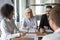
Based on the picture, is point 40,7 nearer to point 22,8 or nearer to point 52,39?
point 22,8

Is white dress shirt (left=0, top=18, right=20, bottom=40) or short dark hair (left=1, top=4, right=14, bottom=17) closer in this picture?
white dress shirt (left=0, top=18, right=20, bottom=40)

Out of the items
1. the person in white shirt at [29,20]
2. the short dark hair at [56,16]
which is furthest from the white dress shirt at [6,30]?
the short dark hair at [56,16]

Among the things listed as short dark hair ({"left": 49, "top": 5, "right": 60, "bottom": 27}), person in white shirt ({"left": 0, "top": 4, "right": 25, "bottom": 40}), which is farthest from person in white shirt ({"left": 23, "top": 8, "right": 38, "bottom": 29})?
short dark hair ({"left": 49, "top": 5, "right": 60, "bottom": 27})

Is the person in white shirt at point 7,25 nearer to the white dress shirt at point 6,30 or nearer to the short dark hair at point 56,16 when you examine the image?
the white dress shirt at point 6,30

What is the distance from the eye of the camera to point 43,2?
5.64 meters

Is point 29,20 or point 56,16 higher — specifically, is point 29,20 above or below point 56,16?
below

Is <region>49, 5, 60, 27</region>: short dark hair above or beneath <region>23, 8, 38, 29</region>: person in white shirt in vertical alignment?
above

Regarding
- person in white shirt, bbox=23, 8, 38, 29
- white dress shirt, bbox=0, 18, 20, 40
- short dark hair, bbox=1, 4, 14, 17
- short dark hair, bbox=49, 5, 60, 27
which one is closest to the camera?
short dark hair, bbox=49, 5, 60, 27

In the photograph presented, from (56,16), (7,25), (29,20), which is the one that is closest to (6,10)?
(7,25)

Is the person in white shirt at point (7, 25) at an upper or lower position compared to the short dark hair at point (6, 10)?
lower

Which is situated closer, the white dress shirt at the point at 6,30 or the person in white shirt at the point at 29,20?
the white dress shirt at the point at 6,30

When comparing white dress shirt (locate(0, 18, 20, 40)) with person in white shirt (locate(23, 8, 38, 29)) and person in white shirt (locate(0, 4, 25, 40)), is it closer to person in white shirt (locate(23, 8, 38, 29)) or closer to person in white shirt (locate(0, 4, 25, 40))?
person in white shirt (locate(0, 4, 25, 40))

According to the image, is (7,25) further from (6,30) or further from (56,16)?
(56,16)

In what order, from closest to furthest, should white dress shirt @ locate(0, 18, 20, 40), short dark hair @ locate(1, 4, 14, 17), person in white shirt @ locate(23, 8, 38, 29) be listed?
white dress shirt @ locate(0, 18, 20, 40) → short dark hair @ locate(1, 4, 14, 17) → person in white shirt @ locate(23, 8, 38, 29)
